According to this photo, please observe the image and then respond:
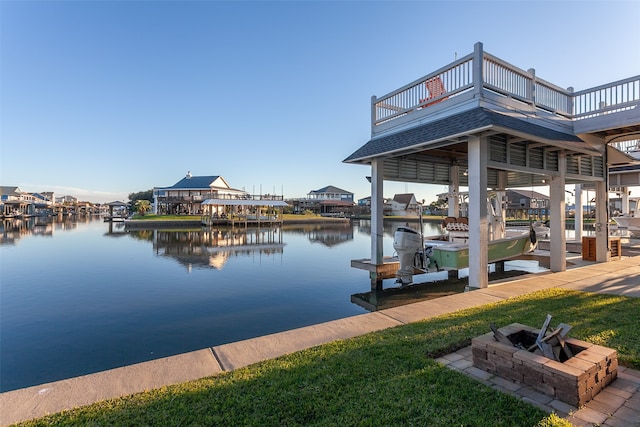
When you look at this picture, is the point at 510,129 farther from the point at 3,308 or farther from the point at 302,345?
the point at 3,308

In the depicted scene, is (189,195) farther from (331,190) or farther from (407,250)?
(407,250)

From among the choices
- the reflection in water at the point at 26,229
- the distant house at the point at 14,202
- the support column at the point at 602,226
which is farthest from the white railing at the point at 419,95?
the distant house at the point at 14,202

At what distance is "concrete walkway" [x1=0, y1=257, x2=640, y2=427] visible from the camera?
259 cm

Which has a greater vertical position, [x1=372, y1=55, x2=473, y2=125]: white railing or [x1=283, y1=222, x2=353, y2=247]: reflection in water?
[x1=372, y1=55, x2=473, y2=125]: white railing

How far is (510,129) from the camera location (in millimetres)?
6445

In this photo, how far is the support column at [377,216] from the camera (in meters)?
9.36

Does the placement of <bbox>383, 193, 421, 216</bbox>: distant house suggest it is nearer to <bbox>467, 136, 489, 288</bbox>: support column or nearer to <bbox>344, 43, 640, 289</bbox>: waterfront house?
<bbox>344, 43, 640, 289</bbox>: waterfront house

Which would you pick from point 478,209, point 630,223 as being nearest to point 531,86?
point 478,209

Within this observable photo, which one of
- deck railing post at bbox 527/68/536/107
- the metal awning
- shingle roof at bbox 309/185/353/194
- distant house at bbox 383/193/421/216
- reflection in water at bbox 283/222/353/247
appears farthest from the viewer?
shingle roof at bbox 309/185/353/194

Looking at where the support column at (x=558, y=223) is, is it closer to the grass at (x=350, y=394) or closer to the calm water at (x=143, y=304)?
the calm water at (x=143, y=304)

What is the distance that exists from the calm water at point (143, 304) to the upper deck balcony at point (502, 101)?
522 centimetres

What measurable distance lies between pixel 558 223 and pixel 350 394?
8664 millimetres

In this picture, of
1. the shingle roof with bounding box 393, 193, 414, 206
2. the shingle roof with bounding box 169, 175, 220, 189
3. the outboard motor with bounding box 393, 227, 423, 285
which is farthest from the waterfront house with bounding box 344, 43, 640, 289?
the shingle roof with bounding box 393, 193, 414, 206

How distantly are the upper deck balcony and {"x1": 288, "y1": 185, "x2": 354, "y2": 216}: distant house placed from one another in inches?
2243
